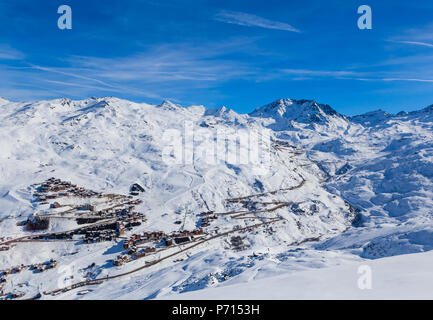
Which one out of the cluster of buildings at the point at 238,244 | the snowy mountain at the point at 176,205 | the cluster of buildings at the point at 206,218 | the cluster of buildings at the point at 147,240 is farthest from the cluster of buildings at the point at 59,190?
the cluster of buildings at the point at 238,244

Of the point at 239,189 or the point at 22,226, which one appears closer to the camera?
the point at 22,226

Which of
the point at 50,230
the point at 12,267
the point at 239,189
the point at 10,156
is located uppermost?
the point at 10,156

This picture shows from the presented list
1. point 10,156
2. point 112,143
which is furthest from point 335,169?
point 10,156

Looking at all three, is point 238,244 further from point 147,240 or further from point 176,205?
point 176,205

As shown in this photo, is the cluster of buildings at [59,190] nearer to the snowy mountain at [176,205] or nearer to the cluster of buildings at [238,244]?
the snowy mountain at [176,205]

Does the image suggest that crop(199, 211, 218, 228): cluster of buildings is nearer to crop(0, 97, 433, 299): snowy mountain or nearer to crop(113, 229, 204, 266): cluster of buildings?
crop(0, 97, 433, 299): snowy mountain

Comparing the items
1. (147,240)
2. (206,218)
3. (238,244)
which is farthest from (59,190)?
(238,244)
